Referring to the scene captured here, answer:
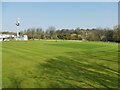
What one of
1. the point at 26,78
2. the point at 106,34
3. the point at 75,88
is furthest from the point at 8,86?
the point at 106,34

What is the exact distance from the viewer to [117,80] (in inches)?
509

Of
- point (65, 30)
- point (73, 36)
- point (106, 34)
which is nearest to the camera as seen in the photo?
point (106, 34)

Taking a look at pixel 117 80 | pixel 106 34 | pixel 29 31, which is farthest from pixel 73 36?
pixel 117 80

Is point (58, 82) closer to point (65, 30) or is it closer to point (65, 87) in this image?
point (65, 87)

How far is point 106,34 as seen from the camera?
11181 centimetres

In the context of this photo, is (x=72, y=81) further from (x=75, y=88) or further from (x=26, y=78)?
(x=26, y=78)

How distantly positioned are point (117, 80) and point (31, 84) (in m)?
5.06

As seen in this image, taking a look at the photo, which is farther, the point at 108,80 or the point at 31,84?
the point at 108,80

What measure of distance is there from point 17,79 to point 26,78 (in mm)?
565

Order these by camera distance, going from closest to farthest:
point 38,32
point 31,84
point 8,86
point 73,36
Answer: point 8,86, point 31,84, point 73,36, point 38,32

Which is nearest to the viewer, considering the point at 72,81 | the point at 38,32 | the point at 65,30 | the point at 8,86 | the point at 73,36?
the point at 8,86

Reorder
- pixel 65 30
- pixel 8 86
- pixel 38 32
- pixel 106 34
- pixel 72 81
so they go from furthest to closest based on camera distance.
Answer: pixel 65 30
pixel 38 32
pixel 106 34
pixel 72 81
pixel 8 86

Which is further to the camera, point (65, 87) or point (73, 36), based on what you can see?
point (73, 36)

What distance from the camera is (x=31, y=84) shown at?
37.1 ft
